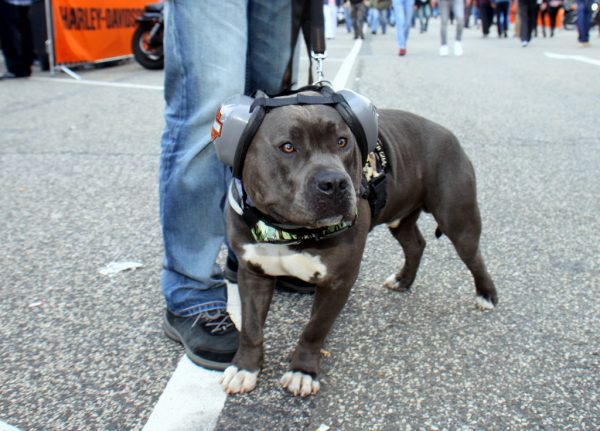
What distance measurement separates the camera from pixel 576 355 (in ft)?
8.57

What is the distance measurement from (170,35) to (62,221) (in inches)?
77.2

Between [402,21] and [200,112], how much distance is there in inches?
532

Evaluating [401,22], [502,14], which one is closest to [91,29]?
[401,22]

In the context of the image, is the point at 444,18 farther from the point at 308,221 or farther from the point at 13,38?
the point at 308,221

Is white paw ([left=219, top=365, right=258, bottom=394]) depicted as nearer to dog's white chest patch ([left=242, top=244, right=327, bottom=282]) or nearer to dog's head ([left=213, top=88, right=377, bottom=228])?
dog's white chest patch ([left=242, top=244, right=327, bottom=282])

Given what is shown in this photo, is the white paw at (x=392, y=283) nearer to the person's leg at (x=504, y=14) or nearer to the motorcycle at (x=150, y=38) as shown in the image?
the motorcycle at (x=150, y=38)

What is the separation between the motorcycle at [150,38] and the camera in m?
11.3

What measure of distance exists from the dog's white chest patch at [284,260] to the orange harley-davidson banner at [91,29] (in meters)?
9.53

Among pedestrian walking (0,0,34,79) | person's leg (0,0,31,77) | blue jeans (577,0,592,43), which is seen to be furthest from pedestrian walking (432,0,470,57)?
person's leg (0,0,31,77)

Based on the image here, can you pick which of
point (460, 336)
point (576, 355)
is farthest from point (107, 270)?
point (576, 355)

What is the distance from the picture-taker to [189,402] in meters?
2.32

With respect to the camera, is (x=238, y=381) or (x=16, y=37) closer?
(x=238, y=381)

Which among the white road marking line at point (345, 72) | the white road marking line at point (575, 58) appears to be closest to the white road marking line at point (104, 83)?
the white road marking line at point (345, 72)

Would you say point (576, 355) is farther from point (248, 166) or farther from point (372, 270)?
point (248, 166)
